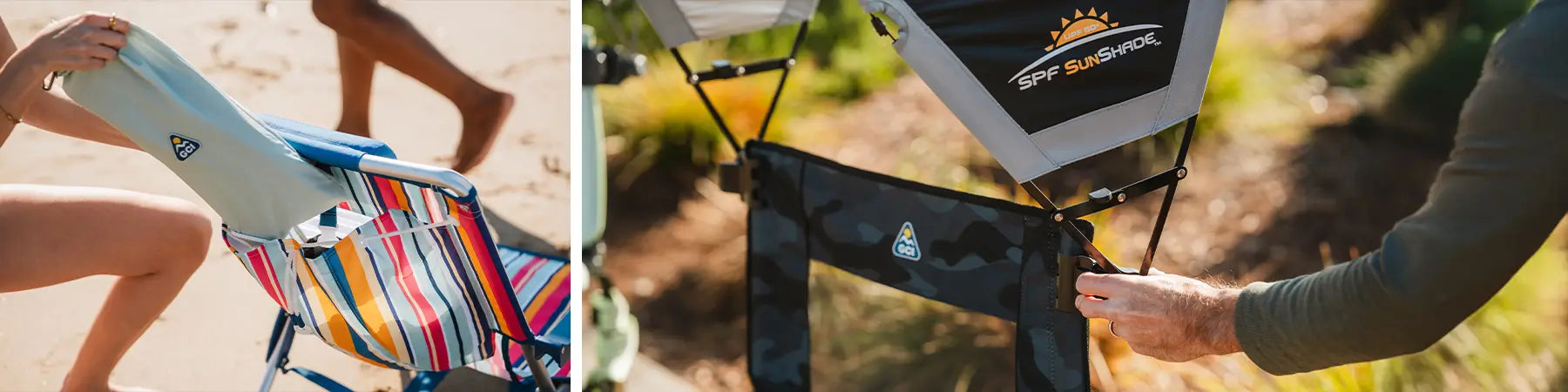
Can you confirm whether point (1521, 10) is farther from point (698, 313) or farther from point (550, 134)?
point (550, 134)

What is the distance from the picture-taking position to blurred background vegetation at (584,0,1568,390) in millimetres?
2404

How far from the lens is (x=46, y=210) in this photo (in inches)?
64.4

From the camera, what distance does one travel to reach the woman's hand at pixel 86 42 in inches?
54.4

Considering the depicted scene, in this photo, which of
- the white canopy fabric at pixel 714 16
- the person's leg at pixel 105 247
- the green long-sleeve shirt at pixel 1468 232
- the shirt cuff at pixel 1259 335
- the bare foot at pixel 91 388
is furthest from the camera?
the white canopy fabric at pixel 714 16

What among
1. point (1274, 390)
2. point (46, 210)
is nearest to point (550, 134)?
point (46, 210)

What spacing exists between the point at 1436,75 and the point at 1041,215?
2643 mm

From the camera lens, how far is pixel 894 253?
5.50ft

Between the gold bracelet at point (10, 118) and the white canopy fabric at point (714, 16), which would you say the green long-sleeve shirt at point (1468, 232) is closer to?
Result: the white canopy fabric at point (714, 16)

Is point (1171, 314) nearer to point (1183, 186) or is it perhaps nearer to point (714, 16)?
point (714, 16)

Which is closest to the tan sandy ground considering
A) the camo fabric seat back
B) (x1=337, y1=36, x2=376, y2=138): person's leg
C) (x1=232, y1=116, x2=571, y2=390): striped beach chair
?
(x1=337, y1=36, x2=376, y2=138): person's leg

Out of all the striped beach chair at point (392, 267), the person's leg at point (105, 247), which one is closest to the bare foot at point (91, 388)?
the person's leg at point (105, 247)

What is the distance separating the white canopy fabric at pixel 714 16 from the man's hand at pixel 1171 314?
3.90 feet

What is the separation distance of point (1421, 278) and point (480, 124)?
1.76m

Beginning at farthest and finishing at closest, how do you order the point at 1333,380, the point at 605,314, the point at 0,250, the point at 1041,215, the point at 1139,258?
1. the point at 1139,258
2. the point at 605,314
3. the point at 1333,380
4. the point at 0,250
5. the point at 1041,215
